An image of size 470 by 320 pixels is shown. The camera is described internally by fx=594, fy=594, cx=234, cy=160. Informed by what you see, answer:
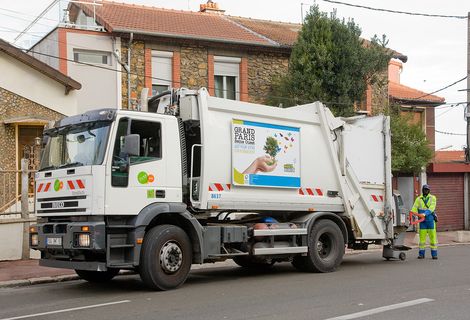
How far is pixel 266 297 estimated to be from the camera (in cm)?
803

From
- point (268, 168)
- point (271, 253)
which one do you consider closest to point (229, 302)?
point (271, 253)

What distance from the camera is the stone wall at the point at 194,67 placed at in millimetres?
20078

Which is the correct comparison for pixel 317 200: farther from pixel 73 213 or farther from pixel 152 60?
pixel 152 60

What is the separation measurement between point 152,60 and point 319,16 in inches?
223

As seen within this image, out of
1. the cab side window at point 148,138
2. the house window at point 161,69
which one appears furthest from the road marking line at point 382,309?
the house window at point 161,69

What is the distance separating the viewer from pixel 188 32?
65.9 ft

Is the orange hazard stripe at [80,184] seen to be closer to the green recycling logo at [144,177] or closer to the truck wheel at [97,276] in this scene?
the green recycling logo at [144,177]

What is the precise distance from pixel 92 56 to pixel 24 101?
145 inches

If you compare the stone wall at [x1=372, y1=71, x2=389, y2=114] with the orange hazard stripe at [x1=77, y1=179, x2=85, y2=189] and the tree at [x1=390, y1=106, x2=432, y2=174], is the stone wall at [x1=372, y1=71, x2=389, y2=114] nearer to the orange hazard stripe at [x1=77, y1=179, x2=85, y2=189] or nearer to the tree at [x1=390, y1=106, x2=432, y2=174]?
the tree at [x1=390, y1=106, x2=432, y2=174]

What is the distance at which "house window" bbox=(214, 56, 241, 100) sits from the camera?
819 inches

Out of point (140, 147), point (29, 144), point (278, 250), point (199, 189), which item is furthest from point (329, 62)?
point (140, 147)

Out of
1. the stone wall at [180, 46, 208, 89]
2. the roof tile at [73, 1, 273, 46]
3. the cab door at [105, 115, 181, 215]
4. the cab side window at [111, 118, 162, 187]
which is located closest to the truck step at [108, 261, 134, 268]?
the cab door at [105, 115, 181, 215]

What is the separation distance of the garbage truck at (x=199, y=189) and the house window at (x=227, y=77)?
30.9ft

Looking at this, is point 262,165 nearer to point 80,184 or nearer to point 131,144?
point 131,144
